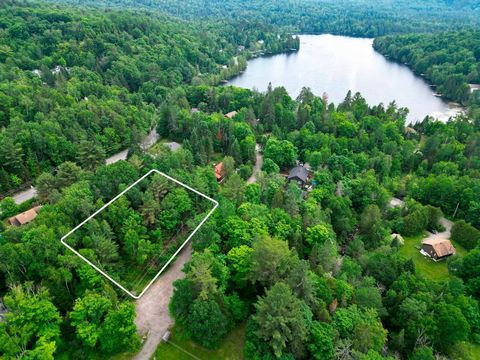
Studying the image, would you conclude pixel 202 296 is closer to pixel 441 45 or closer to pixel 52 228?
pixel 52 228

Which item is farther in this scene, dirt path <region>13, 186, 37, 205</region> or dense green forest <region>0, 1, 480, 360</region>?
dirt path <region>13, 186, 37, 205</region>

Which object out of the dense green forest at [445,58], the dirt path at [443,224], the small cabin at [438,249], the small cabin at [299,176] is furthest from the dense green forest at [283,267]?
the dense green forest at [445,58]

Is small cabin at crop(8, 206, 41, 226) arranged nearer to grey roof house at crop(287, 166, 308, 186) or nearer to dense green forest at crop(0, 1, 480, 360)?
dense green forest at crop(0, 1, 480, 360)

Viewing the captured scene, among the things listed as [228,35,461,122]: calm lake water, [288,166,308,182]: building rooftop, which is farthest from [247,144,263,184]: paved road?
[228,35,461,122]: calm lake water

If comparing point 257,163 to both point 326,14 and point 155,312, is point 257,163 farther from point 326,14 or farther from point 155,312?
point 326,14

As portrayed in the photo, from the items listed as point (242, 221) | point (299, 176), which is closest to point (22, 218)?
point (242, 221)

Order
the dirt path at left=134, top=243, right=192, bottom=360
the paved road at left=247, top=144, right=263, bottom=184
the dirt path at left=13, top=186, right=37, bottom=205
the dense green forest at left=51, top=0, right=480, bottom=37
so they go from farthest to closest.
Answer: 1. the dense green forest at left=51, top=0, right=480, bottom=37
2. the paved road at left=247, top=144, right=263, bottom=184
3. the dirt path at left=13, top=186, right=37, bottom=205
4. the dirt path at left=134, top=243, right=192, bottom=360

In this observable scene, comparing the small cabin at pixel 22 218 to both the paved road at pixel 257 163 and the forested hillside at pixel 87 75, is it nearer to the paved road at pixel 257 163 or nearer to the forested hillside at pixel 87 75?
the forested hillside at pixel 87 75
